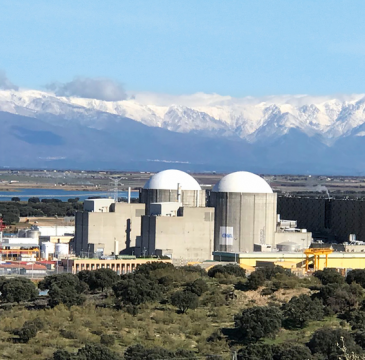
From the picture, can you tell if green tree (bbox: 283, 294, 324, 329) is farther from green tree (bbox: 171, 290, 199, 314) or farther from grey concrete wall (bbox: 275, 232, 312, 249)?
grey concrete wall (bbox: 275, 232, 312, 249)

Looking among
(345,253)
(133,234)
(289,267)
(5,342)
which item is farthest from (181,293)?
(133,234)

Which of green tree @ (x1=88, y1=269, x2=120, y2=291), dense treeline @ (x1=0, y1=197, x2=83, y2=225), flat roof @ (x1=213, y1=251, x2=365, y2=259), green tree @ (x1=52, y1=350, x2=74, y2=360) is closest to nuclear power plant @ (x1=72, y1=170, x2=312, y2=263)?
flat roof @ (x1=213, y1=251, x2=365, y2=259)

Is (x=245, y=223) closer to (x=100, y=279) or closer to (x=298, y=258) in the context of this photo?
(x=298, y=258)

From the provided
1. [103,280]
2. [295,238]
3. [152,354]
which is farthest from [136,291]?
[295,238]

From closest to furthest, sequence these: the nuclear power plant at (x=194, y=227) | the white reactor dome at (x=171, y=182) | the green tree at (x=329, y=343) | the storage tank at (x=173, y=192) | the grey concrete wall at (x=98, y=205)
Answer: the green tree at (x=329, y=343), the nuclear power plant at (x=194, y=227), the grey concrete wall at (x=98, y=205), the storage tank at (x=173, y=192), the white reactor dome at (x=171, y=182)

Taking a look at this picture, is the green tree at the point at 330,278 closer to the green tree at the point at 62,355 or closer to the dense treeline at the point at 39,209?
the green tree at the point at 62,355

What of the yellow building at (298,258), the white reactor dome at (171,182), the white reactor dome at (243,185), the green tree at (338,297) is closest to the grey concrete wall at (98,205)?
the white reactor dome at (171,182)
